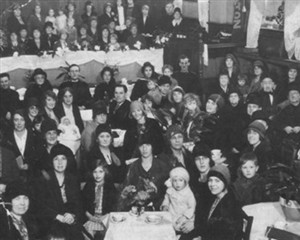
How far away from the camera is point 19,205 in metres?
4.17

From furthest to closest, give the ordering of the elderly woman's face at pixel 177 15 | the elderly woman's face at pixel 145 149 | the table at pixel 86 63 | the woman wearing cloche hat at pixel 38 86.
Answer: the elderly woman's face at pixel 177 15
the table at pixel 86 63
the woman wearing cloche hat at pixel 38 86
the elderly woman's face at pixel 145 149

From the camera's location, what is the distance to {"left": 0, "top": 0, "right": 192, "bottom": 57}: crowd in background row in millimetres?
9086

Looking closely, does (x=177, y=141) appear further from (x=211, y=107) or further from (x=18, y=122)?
(x=18, y=122)

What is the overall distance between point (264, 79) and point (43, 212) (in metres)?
3.76

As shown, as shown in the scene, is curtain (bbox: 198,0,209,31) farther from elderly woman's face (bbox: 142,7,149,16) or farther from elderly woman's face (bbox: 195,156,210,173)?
elderly woman's face (bbox: 195,156,210,173)

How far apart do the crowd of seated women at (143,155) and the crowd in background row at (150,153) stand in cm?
1

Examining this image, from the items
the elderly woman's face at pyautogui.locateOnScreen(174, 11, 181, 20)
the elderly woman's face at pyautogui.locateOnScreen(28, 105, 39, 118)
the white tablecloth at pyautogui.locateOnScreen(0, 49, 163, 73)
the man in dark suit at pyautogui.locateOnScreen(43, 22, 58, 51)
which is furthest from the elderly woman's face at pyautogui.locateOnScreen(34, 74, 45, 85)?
the elderly woman's face at pyautogui.locateOnScreen(174, 11, 181, 20)

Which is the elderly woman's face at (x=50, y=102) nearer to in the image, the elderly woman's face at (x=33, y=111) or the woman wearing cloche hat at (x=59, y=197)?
the elderly woman's face at (x=33, y=111)

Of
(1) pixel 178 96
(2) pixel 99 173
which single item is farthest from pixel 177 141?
(1) pixel 178 96

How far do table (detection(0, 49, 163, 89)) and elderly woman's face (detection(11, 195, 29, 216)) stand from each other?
186 inches

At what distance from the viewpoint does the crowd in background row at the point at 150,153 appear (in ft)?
14.7

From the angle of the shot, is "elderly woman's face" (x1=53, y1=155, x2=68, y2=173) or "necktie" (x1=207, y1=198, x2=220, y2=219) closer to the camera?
"necktie" (x1=207, y1=198, x2=220, y2=219)

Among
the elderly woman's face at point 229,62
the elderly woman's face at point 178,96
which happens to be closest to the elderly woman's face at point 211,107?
the elderly woman's face at point 178,96

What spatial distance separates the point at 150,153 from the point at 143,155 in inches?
3.0
